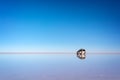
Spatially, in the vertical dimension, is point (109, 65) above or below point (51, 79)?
above

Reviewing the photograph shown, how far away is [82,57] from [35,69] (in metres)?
1.60

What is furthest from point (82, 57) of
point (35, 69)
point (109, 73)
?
point (35, 69)

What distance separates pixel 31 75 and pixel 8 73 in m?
0.58

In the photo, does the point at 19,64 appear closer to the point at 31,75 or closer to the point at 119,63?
the point at 31,75

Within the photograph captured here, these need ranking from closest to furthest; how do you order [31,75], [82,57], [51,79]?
[82,57] < [31,75] < [51,79]

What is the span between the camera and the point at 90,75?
581 cm

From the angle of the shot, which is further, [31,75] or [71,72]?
[71,72]

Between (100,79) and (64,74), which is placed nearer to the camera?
(100,79)

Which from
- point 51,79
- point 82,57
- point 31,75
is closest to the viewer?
point 82,57

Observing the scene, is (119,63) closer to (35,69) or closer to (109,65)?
(109,65)

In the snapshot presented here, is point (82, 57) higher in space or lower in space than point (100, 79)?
higher

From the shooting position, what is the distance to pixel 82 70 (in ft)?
19.6

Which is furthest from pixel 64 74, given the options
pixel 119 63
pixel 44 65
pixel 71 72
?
pixel 119 63

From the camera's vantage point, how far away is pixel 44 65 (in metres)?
6.21
